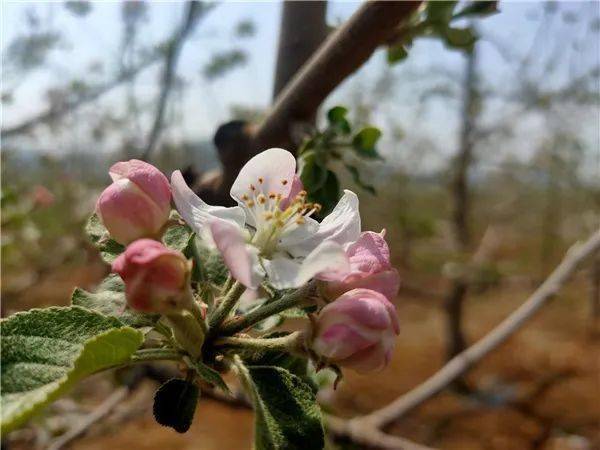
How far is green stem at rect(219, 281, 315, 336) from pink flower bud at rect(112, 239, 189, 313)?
127 mm

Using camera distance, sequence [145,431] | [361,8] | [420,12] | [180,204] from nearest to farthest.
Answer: [180,204] < [361,8] < [420,12] < [145,431]

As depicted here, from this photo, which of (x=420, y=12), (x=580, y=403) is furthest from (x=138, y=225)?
(x=580, y=403)

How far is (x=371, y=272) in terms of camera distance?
0.69 meters

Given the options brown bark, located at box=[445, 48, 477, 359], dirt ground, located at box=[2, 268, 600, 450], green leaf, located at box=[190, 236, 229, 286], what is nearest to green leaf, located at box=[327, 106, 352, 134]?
green leaf, located at box=[190, 236, 229, 286]

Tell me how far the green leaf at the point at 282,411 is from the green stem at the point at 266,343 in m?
0.02

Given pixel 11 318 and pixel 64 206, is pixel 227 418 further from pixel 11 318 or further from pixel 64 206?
pixel 11 318

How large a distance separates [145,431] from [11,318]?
5.39 m

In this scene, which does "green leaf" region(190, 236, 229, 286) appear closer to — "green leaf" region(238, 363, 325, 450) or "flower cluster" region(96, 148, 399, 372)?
"flower cluster" region(96, 148, 399, 372)

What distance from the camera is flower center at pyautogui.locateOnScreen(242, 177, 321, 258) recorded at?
2.74 ft

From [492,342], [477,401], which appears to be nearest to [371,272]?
[492,342]

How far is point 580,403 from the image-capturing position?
6055mm

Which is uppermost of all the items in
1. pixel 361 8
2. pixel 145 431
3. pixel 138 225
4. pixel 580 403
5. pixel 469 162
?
pixel 361 8

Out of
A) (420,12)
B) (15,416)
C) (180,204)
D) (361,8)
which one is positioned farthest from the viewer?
(420,12)

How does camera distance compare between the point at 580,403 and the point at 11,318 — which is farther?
the point at 580,403
